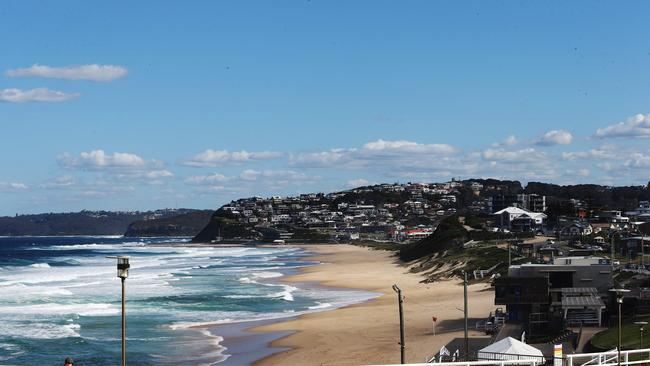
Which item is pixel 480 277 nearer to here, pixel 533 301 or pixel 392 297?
pixel 392 297

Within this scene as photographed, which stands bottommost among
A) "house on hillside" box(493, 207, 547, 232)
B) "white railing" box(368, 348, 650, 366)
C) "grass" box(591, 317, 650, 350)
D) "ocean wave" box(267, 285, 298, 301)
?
"ocean wave" box(267, 285, 298, 301)

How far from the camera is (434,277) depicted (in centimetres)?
7456

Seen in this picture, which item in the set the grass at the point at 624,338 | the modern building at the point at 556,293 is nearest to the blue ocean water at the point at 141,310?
the modern building at the point at 556,293

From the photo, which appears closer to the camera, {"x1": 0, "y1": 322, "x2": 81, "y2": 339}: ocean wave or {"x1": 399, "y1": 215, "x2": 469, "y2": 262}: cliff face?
{"x1": 0, "y1": 322, "x2": 81, "y2": 339}: ocean wave

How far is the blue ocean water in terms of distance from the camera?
39.1m

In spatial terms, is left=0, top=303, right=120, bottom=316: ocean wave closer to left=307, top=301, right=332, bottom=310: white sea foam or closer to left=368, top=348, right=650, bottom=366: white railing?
left=307, top=301, right=332, bottom=310: white sea foam

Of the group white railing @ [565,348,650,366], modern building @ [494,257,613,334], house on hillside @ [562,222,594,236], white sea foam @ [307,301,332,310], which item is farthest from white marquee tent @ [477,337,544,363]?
house on hillside @ [562,222,594,236]

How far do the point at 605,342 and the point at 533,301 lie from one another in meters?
8.49

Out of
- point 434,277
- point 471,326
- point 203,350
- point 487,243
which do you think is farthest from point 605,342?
point 487,243

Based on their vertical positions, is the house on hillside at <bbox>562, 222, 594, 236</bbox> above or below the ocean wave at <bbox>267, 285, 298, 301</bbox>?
above

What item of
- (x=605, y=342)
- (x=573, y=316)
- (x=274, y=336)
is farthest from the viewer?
(x=274, y=336)

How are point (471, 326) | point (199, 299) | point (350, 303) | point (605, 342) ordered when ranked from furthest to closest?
1. point (199, 299)
2. point (350, 303)
3. point (471, 326)
4. point (605, 342)

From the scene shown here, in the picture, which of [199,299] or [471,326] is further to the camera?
[199,299]

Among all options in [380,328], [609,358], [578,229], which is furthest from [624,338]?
[578,229]
